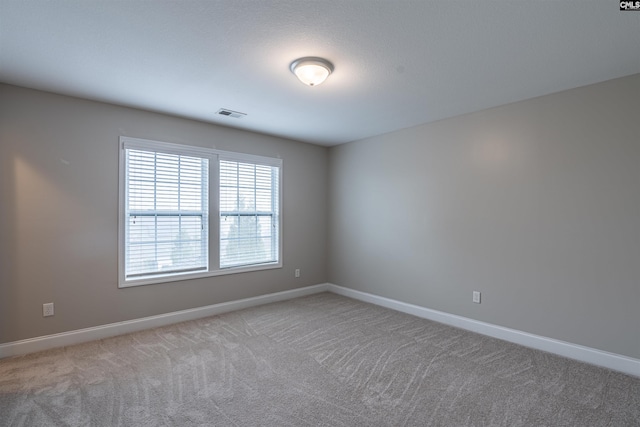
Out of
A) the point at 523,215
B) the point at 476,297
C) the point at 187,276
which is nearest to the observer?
the point at 523,215

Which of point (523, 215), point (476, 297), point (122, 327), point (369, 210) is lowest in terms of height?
point (122, 327)

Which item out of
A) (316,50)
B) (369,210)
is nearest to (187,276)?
(369,210)

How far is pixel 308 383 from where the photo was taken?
251cm

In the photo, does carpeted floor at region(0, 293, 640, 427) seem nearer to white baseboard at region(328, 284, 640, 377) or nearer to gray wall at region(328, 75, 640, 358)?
white baseboard at region(328, 284, 640, 377)

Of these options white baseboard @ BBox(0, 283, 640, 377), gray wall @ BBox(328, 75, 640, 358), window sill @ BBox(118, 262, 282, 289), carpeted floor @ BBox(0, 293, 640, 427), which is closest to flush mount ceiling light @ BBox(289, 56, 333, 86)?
gray wall @ BBox(328, 75, 640, 358)

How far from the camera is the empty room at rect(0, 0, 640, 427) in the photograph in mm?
A: 2096

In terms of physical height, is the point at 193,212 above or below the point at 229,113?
below

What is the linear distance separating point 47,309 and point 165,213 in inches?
56.3

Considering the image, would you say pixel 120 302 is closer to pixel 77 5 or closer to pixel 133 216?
pixel 133 216

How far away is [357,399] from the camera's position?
2283 mm

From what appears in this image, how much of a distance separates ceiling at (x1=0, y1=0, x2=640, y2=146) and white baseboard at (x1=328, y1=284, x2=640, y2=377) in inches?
95.2

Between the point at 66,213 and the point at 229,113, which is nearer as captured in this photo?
the point at 66,213

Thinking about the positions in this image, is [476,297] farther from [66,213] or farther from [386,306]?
[66,213]

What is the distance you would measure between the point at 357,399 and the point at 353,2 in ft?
8.51
